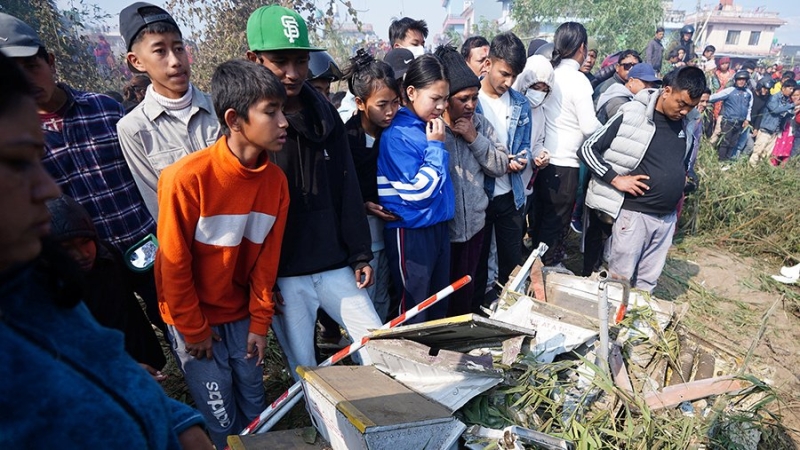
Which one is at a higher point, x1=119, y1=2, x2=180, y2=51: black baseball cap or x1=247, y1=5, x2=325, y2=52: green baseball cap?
x1=119, y1=2, x2=180, y2=51: black baseball cap

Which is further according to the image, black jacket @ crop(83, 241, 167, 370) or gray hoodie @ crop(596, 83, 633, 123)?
gray hoodie @ crop(596, 83, 633, 123)

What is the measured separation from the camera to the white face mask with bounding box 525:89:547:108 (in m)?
4.14

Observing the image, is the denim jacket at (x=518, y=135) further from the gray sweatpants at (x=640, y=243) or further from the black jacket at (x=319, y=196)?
the black jacket at (x=319, y=196)

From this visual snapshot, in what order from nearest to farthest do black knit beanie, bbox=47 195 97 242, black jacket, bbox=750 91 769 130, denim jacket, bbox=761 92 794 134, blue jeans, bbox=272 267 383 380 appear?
black knit beanie, bbox=47 195 97 242 → blue jeans, bbox=272 267 383 380 → denim jacket, bbox=761 92 794 134 → black jacket, bbox=750 91 769 130

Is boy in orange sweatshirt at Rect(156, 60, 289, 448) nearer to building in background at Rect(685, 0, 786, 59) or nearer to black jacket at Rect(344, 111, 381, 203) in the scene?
black jacket at Rect(344, 111, 381, 203)

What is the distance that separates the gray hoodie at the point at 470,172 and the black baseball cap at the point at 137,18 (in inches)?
74.9

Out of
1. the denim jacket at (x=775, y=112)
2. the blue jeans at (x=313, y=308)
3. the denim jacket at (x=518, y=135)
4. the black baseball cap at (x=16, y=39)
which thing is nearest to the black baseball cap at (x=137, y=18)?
the black baseball cap at (x=16, y=39)

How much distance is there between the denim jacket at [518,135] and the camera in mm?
3723

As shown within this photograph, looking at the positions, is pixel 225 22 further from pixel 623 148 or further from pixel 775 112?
pixel 775 112

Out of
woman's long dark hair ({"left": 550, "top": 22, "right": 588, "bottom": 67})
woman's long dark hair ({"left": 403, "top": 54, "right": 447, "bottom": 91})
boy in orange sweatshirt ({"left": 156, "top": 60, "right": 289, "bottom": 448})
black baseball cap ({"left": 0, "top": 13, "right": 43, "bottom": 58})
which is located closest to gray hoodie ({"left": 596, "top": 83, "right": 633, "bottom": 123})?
woman's long dark hair ({"left": 550, "top": 22, "right": 588, "bottom": 67})

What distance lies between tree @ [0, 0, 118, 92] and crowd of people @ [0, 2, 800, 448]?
7.00 meters

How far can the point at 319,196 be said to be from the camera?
7.91ft

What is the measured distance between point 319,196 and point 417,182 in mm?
648

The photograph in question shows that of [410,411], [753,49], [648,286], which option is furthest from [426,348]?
[753,49]
